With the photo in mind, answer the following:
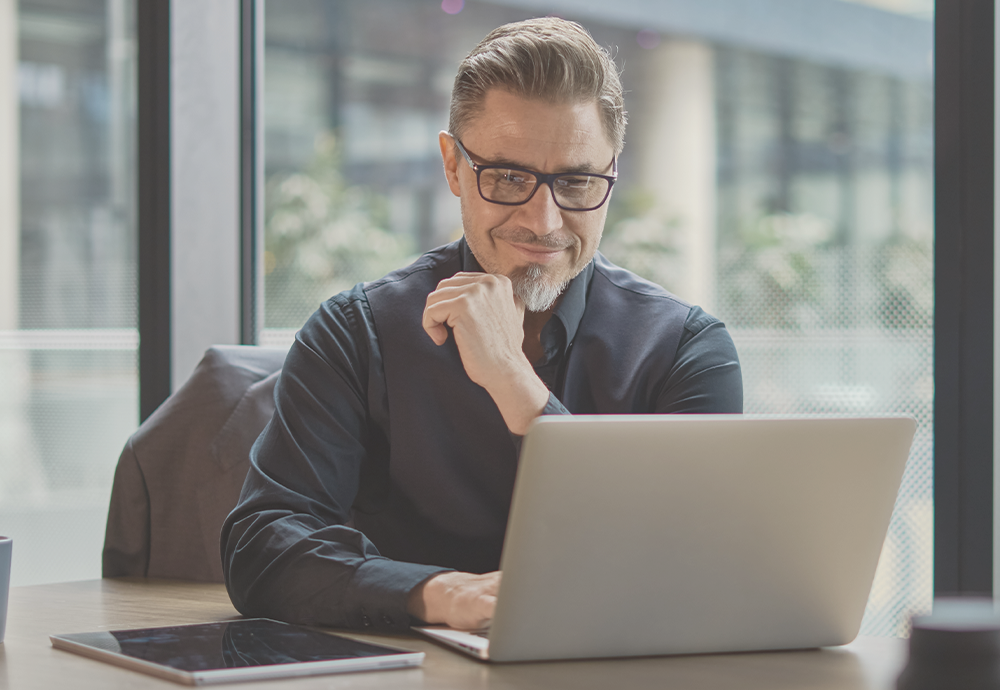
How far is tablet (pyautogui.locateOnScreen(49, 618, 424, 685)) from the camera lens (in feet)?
2.56

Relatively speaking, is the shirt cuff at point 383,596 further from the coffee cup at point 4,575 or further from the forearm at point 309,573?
the coffee cup at point 4,575

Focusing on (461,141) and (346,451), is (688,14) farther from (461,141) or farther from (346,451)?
(346,451)

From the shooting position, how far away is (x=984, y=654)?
1.75ft

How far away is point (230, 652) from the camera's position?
33.0 inches

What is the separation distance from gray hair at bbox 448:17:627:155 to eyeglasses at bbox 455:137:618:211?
0.09 m

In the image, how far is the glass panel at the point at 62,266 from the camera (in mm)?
2443

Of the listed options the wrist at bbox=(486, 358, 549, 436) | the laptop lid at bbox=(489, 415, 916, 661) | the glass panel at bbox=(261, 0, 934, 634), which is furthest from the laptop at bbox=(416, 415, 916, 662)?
the glass panel at bbox=(261, 0, 934, 634)

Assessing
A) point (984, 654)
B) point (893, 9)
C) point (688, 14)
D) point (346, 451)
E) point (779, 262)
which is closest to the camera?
point (984, 654)

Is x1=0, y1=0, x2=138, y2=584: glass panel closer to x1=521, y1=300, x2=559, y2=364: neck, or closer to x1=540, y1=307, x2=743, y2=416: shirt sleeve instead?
x1=521, y1=300, x2=559, y2=364: neck

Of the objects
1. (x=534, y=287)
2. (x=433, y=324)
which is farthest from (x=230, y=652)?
(x=534, y=287)

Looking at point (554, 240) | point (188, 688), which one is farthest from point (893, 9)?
point (188, 688)

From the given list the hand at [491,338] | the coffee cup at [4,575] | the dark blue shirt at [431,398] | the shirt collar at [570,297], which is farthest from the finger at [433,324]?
the coffee cup at [4,575]

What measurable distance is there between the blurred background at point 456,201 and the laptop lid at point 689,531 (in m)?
0.83

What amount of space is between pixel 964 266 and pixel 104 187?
1997 millimetres
